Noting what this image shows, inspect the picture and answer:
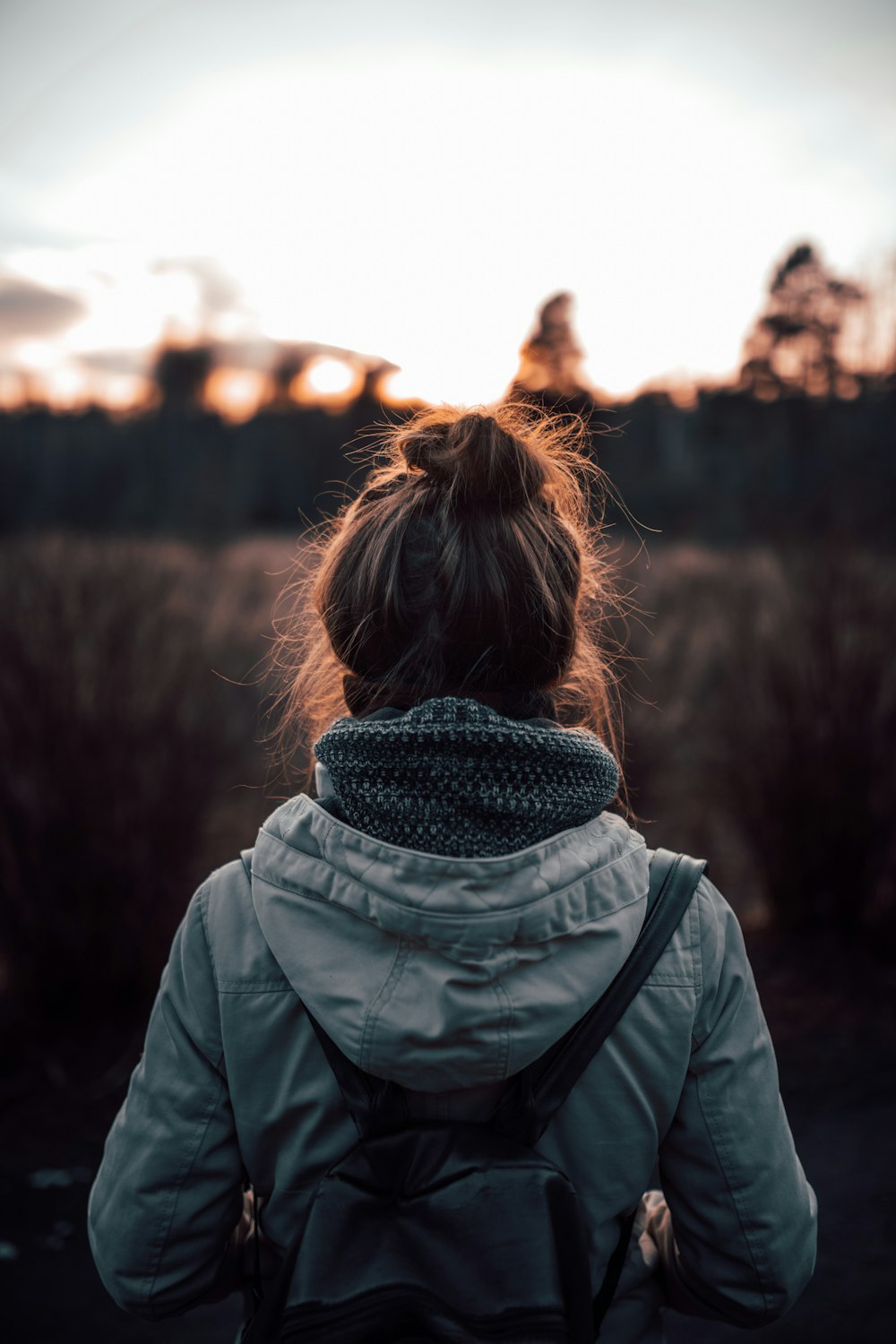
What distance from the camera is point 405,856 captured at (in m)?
0.98

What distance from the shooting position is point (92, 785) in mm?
3652

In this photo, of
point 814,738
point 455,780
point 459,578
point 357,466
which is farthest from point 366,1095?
point 814,738

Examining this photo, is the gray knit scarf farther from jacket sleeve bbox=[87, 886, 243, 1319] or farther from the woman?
jacket sleeve bbox=[87, 886, 243, 1319]

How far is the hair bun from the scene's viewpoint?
1143 millimetres

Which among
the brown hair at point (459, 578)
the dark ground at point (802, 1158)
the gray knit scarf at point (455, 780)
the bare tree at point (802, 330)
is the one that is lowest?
the dark ground at point (802, 1158)

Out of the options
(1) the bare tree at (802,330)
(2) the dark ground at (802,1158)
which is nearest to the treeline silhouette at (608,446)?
(1) the bare tree at (802,330)

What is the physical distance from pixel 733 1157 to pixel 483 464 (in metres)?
0.95

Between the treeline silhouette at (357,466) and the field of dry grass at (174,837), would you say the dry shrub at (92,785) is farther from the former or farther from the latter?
the treeline silhouette at (357,466)

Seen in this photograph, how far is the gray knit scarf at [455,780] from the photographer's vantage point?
1007 millimetres

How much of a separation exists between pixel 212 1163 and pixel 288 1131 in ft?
0.44

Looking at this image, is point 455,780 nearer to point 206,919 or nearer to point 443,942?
point 443,942

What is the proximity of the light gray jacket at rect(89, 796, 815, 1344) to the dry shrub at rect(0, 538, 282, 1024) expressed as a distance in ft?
8.69

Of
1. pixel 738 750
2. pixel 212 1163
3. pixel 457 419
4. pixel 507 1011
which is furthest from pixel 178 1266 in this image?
pixel 738 750

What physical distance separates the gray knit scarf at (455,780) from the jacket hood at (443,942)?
0.03 meters
